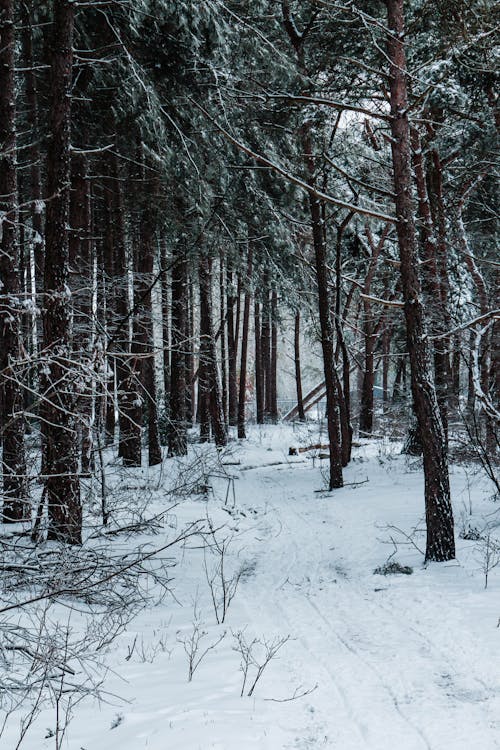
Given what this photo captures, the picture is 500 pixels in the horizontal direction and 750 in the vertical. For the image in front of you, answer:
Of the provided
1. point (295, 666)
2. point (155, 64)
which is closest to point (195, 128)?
point (155, 64)

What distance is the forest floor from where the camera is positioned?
365 cm

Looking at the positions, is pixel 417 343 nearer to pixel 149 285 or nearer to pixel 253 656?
pixel 253 656

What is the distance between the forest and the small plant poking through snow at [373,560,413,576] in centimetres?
4

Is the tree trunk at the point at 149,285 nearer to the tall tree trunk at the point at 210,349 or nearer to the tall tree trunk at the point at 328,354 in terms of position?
the tall tree trunk at the point at 210,349

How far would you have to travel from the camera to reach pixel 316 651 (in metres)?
5.02

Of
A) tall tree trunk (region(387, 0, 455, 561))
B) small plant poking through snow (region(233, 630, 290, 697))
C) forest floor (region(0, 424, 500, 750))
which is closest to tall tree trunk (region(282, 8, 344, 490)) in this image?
forest floor (region(0, 424, 500, 750))

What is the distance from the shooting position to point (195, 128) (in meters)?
12.7

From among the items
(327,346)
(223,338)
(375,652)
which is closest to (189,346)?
(223,338)

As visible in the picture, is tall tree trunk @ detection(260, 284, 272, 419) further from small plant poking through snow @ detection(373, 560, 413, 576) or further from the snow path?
small plant poking through snow @ detection(373, 560, 413, 576)

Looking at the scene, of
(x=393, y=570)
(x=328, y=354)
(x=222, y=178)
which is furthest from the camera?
(x=222, y=178)

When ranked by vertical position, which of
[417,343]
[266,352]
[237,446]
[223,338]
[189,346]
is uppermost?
[223,338]

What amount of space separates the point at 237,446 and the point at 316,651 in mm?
14729

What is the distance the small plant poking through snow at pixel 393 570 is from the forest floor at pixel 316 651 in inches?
2.7

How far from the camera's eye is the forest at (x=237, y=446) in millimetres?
4086
